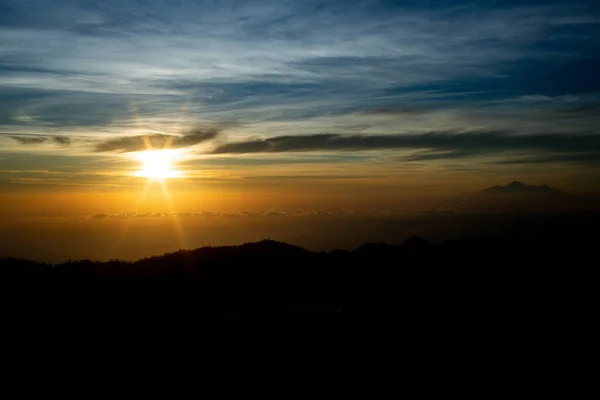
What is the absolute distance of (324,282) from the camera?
102ft

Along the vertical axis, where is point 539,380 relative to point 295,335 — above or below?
below

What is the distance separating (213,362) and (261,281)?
635 inches

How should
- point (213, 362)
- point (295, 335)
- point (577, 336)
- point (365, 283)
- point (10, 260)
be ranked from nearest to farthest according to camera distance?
1. point (213, 362)
2. point (295, 335)
3. point (577, 336)
4. point (365, 283)
5. point (10, 260)

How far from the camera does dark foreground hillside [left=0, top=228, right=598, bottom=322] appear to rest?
22172mm

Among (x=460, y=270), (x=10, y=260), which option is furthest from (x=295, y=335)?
(x=10, y=260)

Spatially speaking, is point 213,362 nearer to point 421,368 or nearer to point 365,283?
point 421,368

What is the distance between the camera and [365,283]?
30281 millimetres

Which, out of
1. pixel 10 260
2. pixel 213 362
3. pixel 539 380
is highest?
pixel 10 260

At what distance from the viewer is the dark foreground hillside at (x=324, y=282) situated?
22172mm

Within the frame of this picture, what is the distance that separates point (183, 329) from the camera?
1809cm

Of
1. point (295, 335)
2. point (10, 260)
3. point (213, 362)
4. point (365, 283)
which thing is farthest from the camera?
point (10, 260)

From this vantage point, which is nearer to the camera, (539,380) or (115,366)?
(539,380)

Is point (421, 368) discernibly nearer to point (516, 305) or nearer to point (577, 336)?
point (577, 336)

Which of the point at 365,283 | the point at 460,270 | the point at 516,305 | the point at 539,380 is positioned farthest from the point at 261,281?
the point at 539,380
